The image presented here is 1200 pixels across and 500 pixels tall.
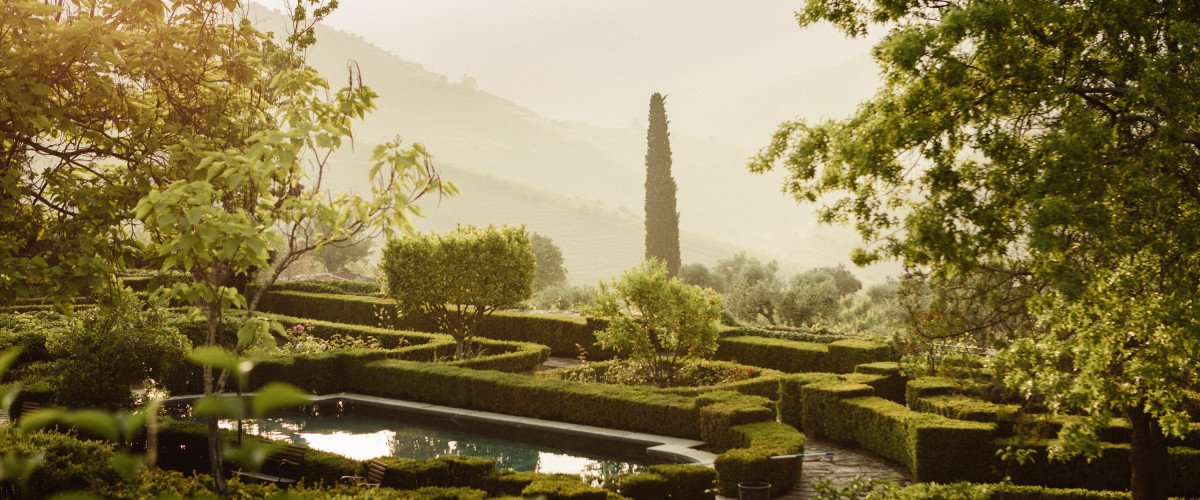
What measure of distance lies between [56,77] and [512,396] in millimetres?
9929

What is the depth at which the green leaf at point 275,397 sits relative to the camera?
1481 mm

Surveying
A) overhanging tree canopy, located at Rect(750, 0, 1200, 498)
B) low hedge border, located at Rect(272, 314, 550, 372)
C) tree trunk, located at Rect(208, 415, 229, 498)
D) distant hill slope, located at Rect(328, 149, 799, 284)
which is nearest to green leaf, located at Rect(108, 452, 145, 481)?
tree trunk, located at Rect(208, 415, 229, 498)

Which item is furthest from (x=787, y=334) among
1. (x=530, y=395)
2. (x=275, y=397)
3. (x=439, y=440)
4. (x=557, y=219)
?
(x=557, y=219)

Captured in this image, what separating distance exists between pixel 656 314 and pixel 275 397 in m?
15.8

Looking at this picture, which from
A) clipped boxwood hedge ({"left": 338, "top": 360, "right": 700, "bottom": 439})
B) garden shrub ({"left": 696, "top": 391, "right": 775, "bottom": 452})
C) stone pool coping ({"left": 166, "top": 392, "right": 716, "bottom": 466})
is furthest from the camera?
clipped boxwood hedge ({"left": 338, "top": 360, "right": 700, "bottom": 439})

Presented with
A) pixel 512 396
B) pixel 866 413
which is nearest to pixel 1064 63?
pixel 866 413

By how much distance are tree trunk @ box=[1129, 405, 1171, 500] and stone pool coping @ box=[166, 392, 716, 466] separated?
17.3 feet

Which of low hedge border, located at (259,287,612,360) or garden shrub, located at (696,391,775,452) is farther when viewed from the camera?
low hedge border, located at (259,287,612,360)

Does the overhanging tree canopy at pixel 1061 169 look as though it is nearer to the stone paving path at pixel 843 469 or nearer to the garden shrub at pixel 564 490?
the stone paving path at pixel 843 469

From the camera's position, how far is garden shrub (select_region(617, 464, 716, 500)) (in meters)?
10.1

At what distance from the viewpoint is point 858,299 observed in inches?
1537

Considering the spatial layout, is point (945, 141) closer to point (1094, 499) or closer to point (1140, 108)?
point (1140, 108)

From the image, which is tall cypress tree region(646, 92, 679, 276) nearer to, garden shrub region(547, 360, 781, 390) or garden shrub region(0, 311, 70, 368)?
garden shrub region(547, 360, 781, 390)

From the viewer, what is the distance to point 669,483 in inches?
408
